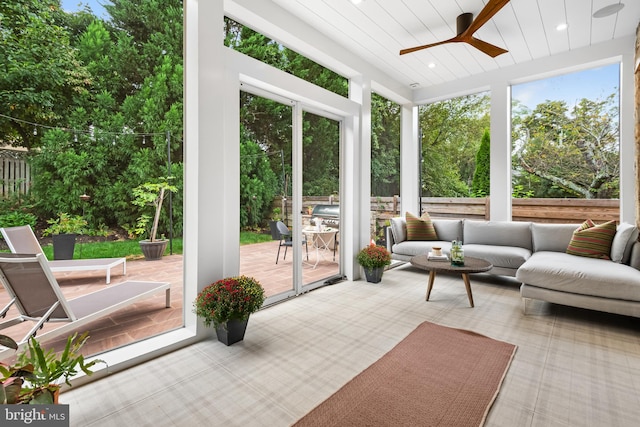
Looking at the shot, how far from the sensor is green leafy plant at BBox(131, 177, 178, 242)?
4.70 meters

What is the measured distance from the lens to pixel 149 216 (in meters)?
4.89

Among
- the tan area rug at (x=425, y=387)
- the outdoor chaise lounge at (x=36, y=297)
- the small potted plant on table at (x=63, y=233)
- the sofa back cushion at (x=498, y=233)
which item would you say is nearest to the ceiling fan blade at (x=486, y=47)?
the sofa back cushion at (x=498, y=233)

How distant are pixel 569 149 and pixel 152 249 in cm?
698

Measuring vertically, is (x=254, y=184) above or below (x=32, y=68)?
below

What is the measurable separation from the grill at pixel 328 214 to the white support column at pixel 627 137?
3.66 meters

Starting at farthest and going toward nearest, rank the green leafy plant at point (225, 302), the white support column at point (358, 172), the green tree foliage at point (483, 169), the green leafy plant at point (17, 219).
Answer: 1. the green tree foliage at point (483, 169)
2. the white support column at point (358, 172)
3. the green leafy plant at point (17, 219)
4. the green leafy plant at point (225, 302)

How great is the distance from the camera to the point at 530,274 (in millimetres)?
3166

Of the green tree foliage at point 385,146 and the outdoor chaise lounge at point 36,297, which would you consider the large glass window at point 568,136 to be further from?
the outdoor chaise lounge at point 36,297

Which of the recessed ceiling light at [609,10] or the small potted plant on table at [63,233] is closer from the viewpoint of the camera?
the recessed ceiling light at [609,10]

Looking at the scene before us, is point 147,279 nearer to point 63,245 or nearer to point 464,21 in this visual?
point 63,245

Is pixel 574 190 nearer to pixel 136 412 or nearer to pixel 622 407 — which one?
pixel 622 407

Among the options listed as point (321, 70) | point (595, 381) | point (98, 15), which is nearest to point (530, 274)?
point (595, 381)

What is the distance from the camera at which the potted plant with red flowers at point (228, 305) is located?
241cm

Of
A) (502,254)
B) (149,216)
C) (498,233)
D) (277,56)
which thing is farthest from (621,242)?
(149,216)
